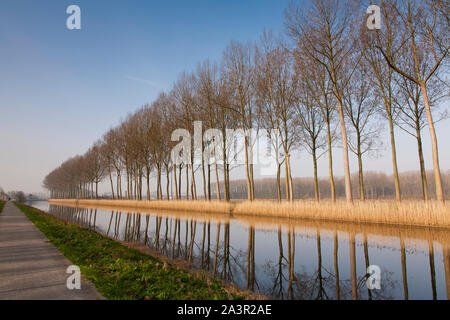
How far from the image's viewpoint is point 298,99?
2180 cm

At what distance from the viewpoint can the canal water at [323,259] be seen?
560 cm

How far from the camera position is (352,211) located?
14977 millimetres

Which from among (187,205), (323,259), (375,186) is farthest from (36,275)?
(375,186)

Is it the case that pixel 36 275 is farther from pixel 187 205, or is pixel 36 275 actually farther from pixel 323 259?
pixel 187 205

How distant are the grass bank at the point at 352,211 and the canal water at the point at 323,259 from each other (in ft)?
2.07

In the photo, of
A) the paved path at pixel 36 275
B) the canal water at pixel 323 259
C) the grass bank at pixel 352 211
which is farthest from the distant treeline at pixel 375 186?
the paved path at pixel 36 275

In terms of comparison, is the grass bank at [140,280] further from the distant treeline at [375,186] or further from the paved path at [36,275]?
the distant treeline at [375,186]

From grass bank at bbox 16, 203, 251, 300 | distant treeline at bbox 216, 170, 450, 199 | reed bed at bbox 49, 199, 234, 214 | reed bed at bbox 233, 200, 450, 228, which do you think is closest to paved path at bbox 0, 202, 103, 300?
grass bank at bbox 16, 203, 251, 300

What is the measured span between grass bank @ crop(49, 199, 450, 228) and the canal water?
A: 63 cm

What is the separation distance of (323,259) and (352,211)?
8.23m

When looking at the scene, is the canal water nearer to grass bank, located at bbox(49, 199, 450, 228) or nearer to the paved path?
grass bank, located at bbox(49, 199, 450, 228)

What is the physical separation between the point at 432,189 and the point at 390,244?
2743 inches

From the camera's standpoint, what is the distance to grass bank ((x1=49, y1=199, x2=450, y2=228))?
12.0 m

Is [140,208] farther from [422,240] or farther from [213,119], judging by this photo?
[422,240]
